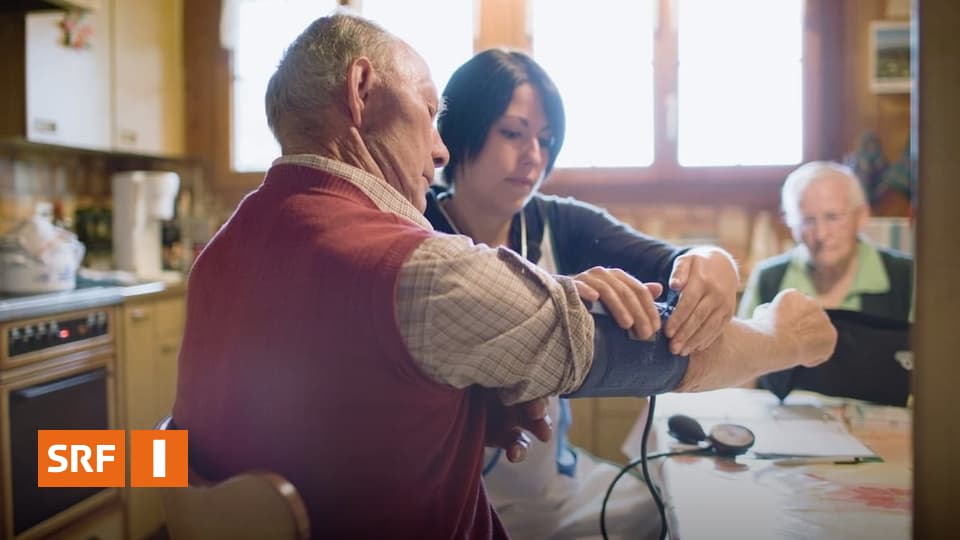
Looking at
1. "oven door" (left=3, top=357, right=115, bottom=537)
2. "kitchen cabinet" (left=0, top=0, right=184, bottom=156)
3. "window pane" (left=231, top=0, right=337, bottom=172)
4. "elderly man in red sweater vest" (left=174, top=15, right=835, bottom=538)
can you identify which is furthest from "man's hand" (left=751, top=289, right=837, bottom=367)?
"kitchen cabinet" (left=0, top=0, right=184, bottom=156)

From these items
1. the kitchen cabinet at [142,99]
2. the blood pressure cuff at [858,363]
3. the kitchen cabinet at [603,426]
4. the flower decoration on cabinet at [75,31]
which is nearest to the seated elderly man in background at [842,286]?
the blood pressure cuff at [858,363]

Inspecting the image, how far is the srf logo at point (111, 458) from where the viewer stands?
0.47 metres

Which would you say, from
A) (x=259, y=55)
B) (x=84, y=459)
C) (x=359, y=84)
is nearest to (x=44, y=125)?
(x=259, y=55)

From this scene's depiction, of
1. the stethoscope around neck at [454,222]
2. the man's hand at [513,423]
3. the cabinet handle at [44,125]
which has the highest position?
the cabinet handle at [44,125]

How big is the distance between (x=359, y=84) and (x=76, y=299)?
56.5 inches

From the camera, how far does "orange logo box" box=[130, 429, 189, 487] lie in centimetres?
47

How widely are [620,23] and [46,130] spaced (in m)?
1.64

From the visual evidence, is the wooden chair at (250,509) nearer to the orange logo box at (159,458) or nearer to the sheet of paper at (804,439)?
the orange logo box at (159,458)

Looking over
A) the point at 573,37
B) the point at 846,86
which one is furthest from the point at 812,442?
the point at 846,86

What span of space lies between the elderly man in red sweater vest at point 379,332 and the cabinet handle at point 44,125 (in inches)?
63.4

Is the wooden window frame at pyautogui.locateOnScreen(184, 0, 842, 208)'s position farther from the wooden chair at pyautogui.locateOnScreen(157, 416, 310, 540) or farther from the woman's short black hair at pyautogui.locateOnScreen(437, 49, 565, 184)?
the wooden chair at pyautogui.locateOnScreen(157, 416, 310, 540)

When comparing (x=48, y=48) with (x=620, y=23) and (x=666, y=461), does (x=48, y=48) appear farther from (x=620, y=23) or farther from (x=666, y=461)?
(x=666, y=461)

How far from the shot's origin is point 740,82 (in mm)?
691

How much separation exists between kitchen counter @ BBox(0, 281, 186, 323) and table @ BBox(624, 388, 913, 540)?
1368mm
